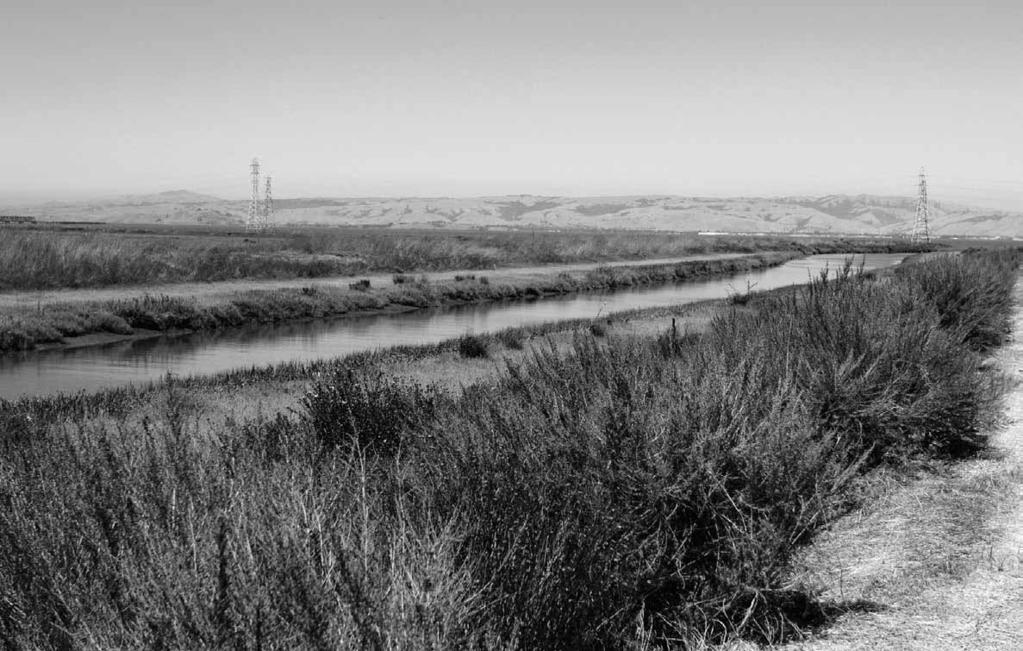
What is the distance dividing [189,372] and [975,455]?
14694 millimetres

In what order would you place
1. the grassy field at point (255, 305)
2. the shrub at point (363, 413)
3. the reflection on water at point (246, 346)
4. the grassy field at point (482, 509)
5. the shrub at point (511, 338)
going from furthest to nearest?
the grassy field at point (255, 305) → the shrub at point (511, 338) → the reflection on water at point (246, 346) → the shrub at point (363, 413) → the grassy field at point (482, 509)

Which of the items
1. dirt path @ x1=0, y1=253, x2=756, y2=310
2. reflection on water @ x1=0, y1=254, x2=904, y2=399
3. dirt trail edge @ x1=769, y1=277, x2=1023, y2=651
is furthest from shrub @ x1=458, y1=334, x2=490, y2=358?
dirt path @ x1=0, y1=253, x2=756, y2=310

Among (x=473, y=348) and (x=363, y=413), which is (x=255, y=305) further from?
(x=363, y=413)

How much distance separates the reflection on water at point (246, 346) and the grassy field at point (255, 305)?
2.82ft

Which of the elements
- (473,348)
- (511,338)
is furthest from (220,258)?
(473,348)

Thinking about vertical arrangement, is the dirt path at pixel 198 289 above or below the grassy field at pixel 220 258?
below

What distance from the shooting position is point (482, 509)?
461cm

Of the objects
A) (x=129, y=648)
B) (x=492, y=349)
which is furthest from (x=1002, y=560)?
(x=492, y=349)

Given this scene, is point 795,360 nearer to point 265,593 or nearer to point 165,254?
point 265,593

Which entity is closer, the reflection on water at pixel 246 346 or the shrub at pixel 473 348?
the reflection on water at pixel 246 346

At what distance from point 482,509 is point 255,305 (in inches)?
1003

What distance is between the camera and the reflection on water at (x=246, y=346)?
18562 mm

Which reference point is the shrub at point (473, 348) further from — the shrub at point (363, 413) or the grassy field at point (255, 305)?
the shrub at point (363, 413)

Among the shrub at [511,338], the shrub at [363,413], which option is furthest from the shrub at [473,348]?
the shrub at [363,413]
